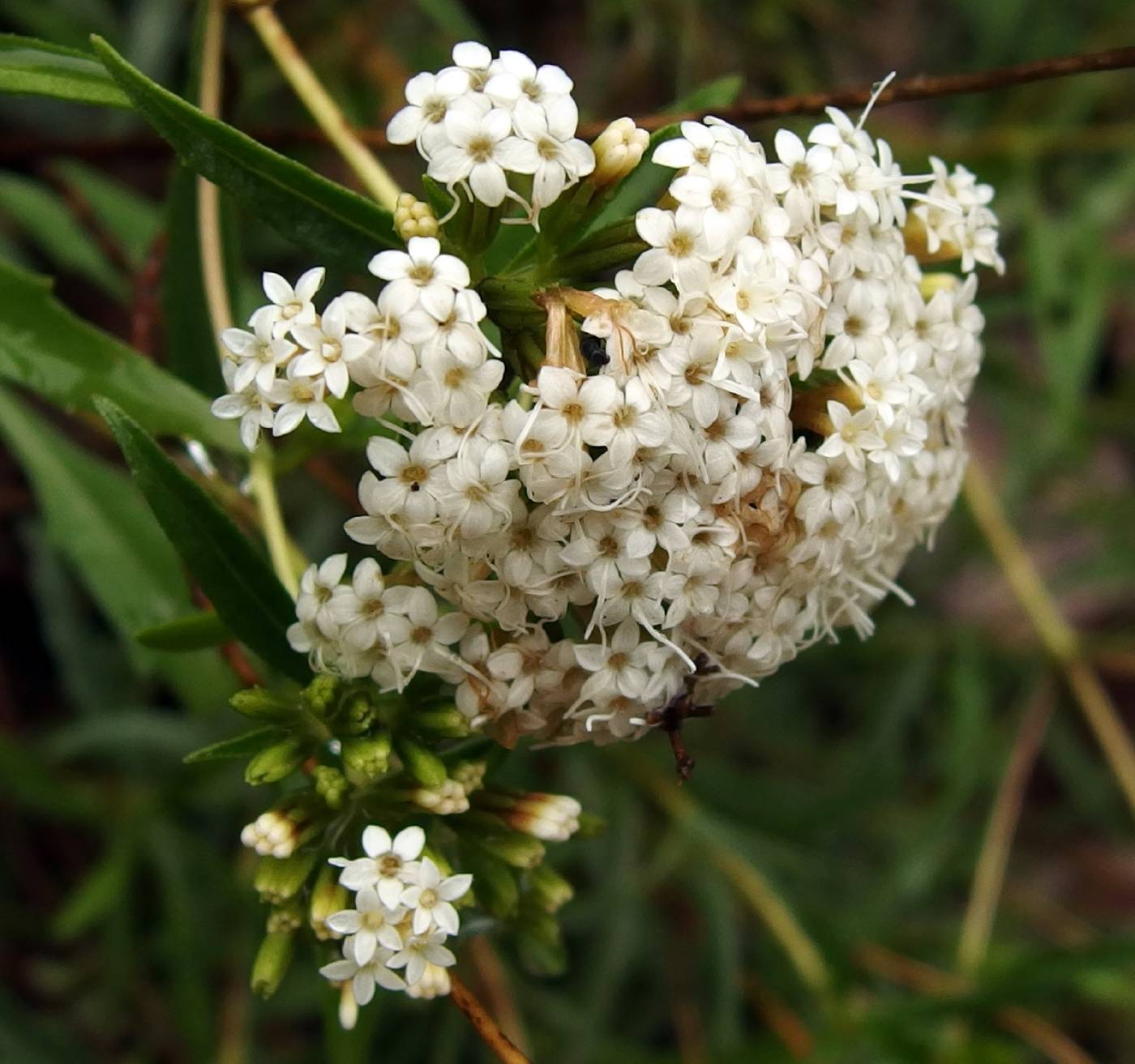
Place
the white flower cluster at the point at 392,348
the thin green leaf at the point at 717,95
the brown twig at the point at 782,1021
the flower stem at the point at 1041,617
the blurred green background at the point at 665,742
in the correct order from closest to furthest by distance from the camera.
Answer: the white flower cluster at the point at 392,348
the thin green leaf at the point at 717,95
the blurred green background at the point at 665,742
the brown twig at the point at 782,1021
the flower stem at the point at 1041,617

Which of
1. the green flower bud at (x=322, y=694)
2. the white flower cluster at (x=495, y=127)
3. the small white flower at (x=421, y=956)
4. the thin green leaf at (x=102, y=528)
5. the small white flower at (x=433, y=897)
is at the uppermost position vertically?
the white flower cluster at (x=495, y=127)

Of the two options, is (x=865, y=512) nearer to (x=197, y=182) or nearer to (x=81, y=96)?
(x=81, y=96)

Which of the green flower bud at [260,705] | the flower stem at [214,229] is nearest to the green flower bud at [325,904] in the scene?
the green flower bud at [260,705]

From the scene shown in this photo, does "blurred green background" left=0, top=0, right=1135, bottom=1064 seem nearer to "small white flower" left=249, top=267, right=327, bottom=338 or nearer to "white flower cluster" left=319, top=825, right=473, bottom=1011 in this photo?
"small white flower" left=249, top=267, right=327, bottom=338

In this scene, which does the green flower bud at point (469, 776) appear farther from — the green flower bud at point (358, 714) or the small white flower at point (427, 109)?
the small white flower at point (427, 109)

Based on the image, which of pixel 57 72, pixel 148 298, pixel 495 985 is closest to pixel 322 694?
pixel 57 72

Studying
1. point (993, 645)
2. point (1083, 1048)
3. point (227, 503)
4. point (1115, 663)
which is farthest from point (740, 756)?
point (227, 503)
